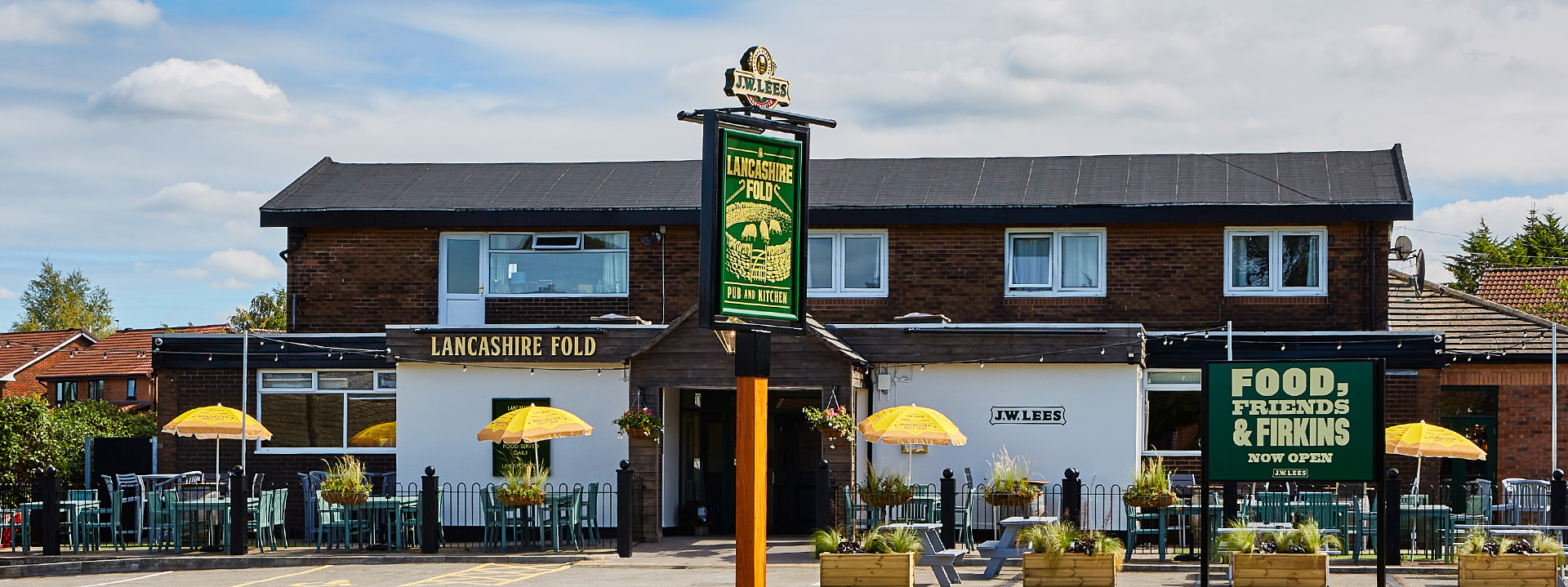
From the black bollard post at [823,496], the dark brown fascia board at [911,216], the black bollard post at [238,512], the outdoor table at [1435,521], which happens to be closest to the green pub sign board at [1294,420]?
the outdoor table at [1435,521]

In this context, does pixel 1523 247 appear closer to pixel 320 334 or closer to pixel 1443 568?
pixel 1443 568

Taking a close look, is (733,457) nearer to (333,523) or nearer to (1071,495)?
(333,523)

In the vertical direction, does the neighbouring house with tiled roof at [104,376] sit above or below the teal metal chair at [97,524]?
above

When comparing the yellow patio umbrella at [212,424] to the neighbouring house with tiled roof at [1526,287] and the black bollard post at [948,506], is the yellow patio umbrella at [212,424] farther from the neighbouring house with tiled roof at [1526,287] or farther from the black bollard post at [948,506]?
the neighbouring house with tiled roof at [1526,287]

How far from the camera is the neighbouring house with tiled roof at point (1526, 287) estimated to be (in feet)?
107

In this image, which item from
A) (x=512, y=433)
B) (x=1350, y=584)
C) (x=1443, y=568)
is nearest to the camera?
(x=1350, y=584)

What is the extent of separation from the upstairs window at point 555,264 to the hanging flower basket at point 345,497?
206 inches

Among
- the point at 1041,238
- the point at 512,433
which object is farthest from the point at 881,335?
the point at 512,433

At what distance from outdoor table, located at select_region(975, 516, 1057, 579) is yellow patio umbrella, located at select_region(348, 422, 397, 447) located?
10043 mm

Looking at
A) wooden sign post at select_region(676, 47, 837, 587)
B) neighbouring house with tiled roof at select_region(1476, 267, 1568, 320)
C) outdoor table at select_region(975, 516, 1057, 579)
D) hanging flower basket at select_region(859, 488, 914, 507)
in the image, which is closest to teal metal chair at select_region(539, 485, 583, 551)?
hanging flower basket at select_region(859, 488, 914, 507)

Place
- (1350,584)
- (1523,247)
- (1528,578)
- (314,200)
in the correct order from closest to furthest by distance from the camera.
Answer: (1528,578) → (1350,584) → (314,200) → (1523,247)

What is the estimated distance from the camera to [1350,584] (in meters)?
14.8

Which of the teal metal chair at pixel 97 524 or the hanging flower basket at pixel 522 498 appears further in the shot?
the teal metal chair at pixel 97 524

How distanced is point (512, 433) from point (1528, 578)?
10.9m
